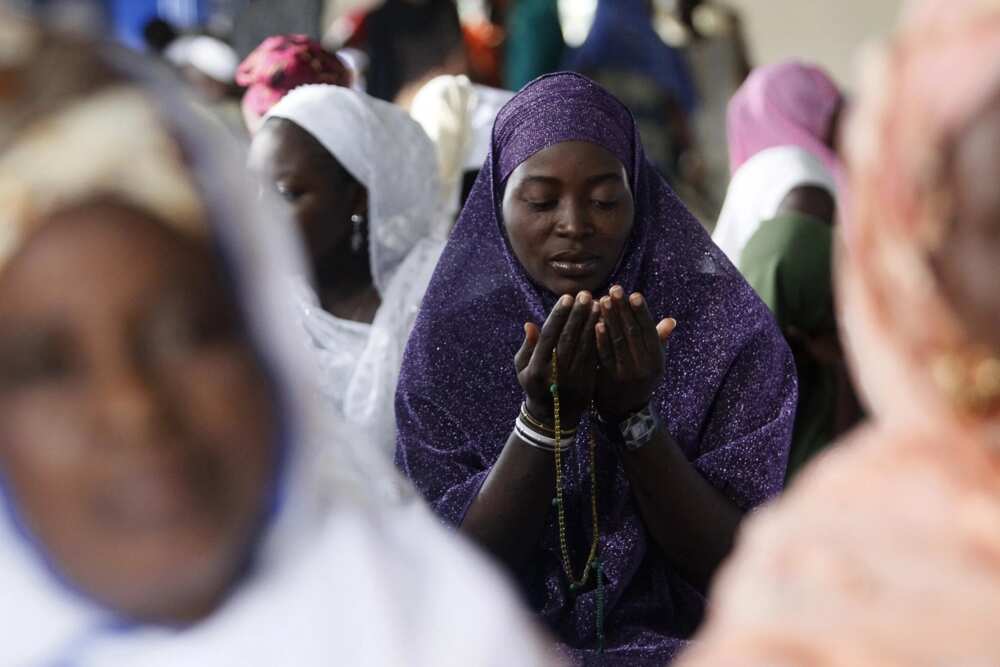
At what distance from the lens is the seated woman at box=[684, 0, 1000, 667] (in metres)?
1.05

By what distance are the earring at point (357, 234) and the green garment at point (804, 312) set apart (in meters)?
0.84

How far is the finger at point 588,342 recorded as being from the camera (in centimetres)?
204

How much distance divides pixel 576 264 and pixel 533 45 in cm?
300

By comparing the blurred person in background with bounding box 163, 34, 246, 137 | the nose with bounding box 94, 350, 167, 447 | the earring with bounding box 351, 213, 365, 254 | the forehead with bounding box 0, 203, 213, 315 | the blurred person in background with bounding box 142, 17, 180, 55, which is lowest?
the blurred person in background with bounding box 142, 17, 180, 55

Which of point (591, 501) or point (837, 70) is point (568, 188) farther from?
point (837, 70)

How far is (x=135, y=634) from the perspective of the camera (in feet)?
3.50

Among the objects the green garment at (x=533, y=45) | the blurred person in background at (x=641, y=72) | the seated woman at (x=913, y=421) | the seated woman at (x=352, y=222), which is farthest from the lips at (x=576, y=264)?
the green garment at (x=533, y=45)

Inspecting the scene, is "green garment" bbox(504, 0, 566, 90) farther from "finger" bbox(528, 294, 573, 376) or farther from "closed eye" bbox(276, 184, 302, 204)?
"finger" bbox(528, 294, 573, 376)

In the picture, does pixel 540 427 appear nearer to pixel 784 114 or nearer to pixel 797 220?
pixel 797 220

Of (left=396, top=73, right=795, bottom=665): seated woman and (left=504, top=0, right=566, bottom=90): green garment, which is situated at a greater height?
(left=396, top=73, right=795, bottom=665): seated woman

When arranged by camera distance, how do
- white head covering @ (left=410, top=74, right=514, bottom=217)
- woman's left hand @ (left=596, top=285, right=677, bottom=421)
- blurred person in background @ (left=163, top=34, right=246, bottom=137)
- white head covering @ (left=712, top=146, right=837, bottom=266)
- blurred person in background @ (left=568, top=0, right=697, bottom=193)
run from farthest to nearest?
blurred person in background @ (left=163, top=34, right=246, bottom=137) < blurred person in background @ (left=568, top=0, right=697, bottom=193) < white head covering @ (left=410, top=74, right=514, bottom=217) < white head covering @ (left=712, top=146, right=837, bottom=266) < woman's left hand @ (left=596, top=285, right=677, bottom=421)

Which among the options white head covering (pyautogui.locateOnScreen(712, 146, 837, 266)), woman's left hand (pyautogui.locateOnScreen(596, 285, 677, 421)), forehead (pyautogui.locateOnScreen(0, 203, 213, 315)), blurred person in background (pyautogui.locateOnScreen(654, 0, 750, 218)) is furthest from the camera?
blurred person in background (pyautogui.locateOnScreen(654, 0, 750, 218))

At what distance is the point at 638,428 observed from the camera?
2115 millimetres

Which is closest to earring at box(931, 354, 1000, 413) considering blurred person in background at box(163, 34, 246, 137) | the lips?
the lips
